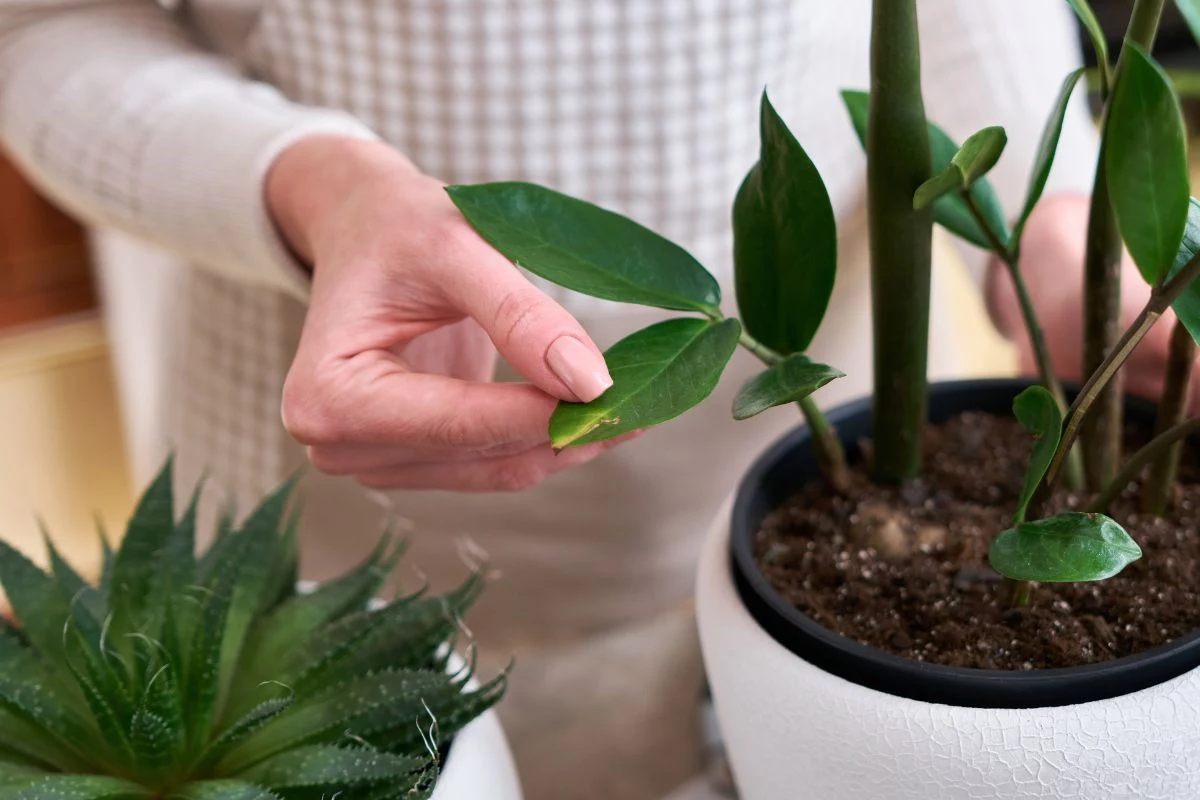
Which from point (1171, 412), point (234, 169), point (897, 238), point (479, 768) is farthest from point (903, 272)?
point (234, 169)

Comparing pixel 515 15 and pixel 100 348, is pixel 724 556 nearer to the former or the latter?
pixel 515 15

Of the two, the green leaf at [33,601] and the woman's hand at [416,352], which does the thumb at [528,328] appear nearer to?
the woman's hand at [416,352]

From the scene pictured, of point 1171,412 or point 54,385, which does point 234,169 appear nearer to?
point 1171,412

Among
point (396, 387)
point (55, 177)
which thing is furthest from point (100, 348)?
point (396, 387)

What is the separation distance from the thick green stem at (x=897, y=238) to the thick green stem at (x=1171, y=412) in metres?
0.08

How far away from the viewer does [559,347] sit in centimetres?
34

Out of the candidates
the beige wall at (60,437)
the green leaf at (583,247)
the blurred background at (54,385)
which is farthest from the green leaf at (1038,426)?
the beige wall at (60,437)

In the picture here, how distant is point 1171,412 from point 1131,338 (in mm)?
109

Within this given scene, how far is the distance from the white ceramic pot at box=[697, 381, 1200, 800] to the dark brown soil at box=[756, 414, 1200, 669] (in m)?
0.03

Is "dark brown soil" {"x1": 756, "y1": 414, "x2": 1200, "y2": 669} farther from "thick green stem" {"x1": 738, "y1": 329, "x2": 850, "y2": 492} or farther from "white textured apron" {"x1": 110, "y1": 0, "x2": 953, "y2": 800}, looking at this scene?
"white textured apron" {"x1": 110, "y1": 0, "x2": 953, "y2": 800}

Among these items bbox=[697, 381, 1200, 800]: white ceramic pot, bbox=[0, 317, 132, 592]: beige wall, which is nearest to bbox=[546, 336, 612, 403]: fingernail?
bbox=[697, 381, 1200, 800]: white ceramic pot

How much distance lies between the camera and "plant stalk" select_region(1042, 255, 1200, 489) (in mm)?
307

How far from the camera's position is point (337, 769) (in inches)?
13.1

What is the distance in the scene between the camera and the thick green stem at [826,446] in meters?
0.41
